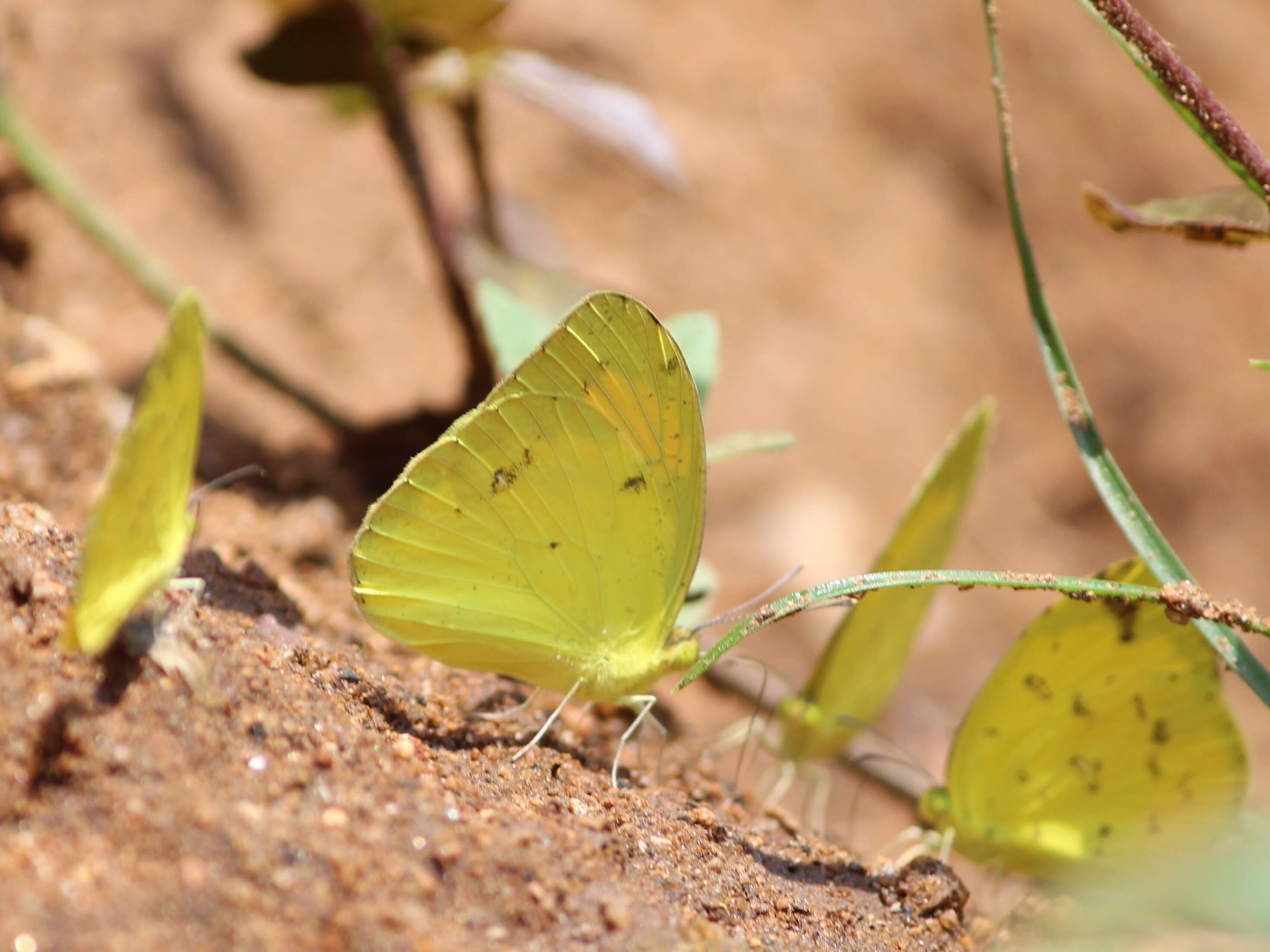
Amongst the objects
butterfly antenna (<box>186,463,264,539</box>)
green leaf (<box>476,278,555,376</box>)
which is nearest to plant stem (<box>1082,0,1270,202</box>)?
green leaf (<box>476,278,555,376</box>)

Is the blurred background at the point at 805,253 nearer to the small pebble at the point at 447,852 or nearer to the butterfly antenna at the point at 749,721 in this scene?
the butterfly antenna at the point at 749,721

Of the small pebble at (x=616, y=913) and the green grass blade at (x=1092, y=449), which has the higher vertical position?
the green grass blade at (x=1092, y=449)

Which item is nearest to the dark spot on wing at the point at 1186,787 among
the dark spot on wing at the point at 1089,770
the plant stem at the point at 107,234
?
the dark spot on wing at the point at 1089,770

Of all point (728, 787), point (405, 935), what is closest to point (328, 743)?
point (405, 935)

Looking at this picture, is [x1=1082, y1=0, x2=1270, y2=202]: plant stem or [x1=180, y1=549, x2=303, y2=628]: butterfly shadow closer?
[x1=1082, y1=0, x2=1270, y2=202]: plant stem

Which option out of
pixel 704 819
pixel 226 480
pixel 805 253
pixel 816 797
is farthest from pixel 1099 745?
pixel 805 253

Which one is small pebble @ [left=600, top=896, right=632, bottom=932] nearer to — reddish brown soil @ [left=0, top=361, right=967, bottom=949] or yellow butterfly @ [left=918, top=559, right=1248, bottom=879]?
reddish brown soil @ [left=0, top=361, right=967, bottom=949]
